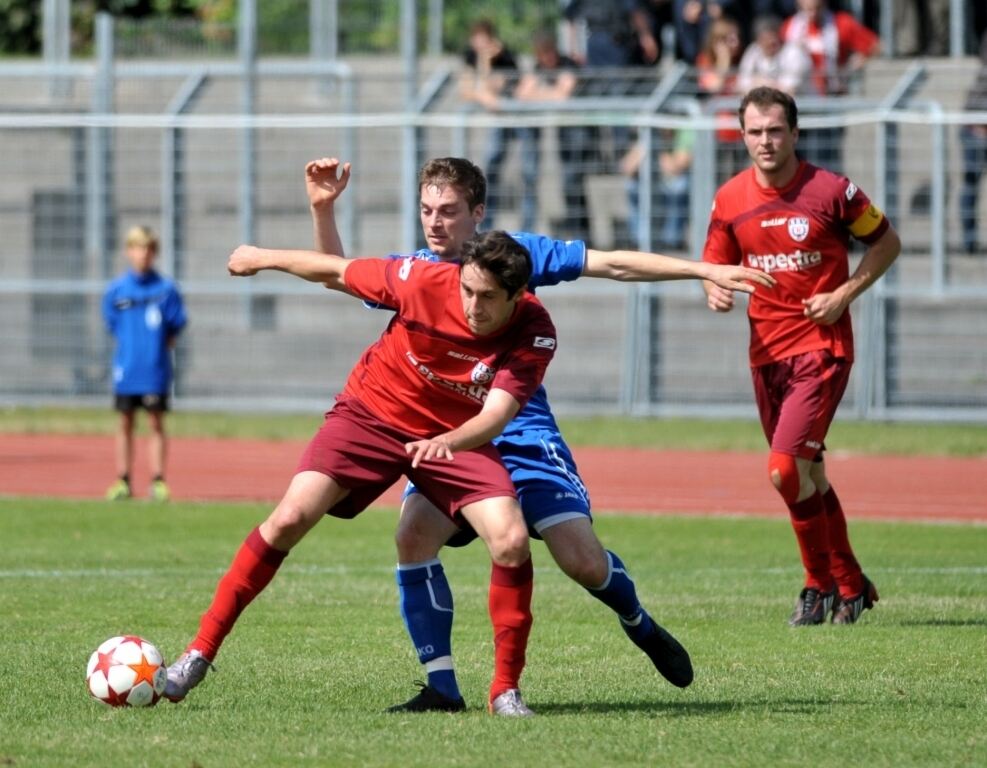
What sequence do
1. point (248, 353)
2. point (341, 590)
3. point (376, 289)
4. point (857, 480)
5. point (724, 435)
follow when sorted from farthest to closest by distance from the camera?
1. point (248, 353)
2. point (724, 435)
3. point (857, 480)
4. point (341, 590)
5. point (376, 289)

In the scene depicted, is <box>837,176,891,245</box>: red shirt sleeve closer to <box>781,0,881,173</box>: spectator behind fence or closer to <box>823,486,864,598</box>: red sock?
<box>823,486,864,598</box>: red sock

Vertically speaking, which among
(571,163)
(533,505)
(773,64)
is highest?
(773,64)

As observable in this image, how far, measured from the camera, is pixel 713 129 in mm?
19844

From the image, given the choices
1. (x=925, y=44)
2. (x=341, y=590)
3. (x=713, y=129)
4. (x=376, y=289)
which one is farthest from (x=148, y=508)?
(x=925, y=44)

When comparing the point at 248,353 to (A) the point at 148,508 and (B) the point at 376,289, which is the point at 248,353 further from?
(B) the point at 376,289

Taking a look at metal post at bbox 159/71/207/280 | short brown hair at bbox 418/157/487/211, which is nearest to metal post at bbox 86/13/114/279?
metal post at bbox 159/71/207/280

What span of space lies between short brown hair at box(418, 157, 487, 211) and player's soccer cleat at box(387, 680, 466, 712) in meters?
1.78

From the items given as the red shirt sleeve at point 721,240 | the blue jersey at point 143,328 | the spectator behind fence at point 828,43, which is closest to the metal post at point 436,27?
the spectator behind fence at point 828,43

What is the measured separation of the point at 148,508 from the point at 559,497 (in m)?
7.60

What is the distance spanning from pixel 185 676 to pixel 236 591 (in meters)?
0.35

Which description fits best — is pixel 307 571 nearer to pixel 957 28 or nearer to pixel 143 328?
pixel 143 328

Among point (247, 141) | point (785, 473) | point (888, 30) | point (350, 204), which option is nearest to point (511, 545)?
point (785, 473)

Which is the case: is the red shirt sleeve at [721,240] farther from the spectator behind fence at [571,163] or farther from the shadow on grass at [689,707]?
the spectator behind fence at [571,163]

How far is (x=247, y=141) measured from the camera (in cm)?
2130
